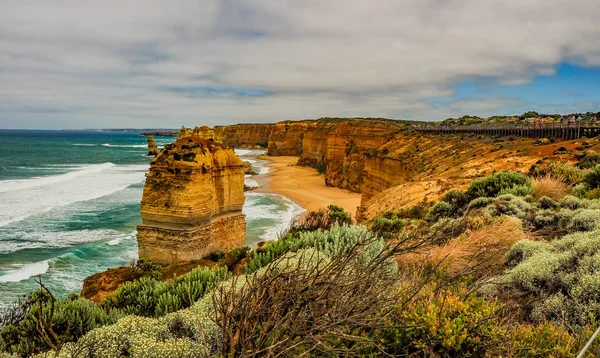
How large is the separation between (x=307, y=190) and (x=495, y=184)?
33537 millimetres

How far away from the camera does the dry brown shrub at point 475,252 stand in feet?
17.7

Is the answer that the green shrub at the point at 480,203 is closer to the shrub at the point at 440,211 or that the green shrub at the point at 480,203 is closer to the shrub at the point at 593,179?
the shrub at the point at 440,211

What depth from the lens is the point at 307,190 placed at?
45125mm

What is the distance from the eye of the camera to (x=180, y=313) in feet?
14.4

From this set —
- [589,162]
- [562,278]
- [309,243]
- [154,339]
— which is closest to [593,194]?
[562,278]

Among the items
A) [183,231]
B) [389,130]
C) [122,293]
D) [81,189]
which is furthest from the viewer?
[389,130]

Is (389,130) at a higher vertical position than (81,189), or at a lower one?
higher

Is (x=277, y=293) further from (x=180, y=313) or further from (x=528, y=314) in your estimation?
(x=528, y=314)

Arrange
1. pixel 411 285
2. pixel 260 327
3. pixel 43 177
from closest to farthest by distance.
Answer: pixel 260 327, pixel 411 285, pixel 43 177

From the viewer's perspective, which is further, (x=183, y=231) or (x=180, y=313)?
(x=183, y=231)

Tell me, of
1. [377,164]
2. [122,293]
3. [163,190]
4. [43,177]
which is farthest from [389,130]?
[43,177]

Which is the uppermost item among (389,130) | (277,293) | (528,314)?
(389,130)

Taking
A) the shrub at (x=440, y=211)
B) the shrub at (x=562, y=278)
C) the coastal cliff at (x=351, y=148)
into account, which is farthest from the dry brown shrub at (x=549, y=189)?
the coastal cliff at (x=351, y=148)

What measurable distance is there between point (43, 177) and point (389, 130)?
44806 millimetres
